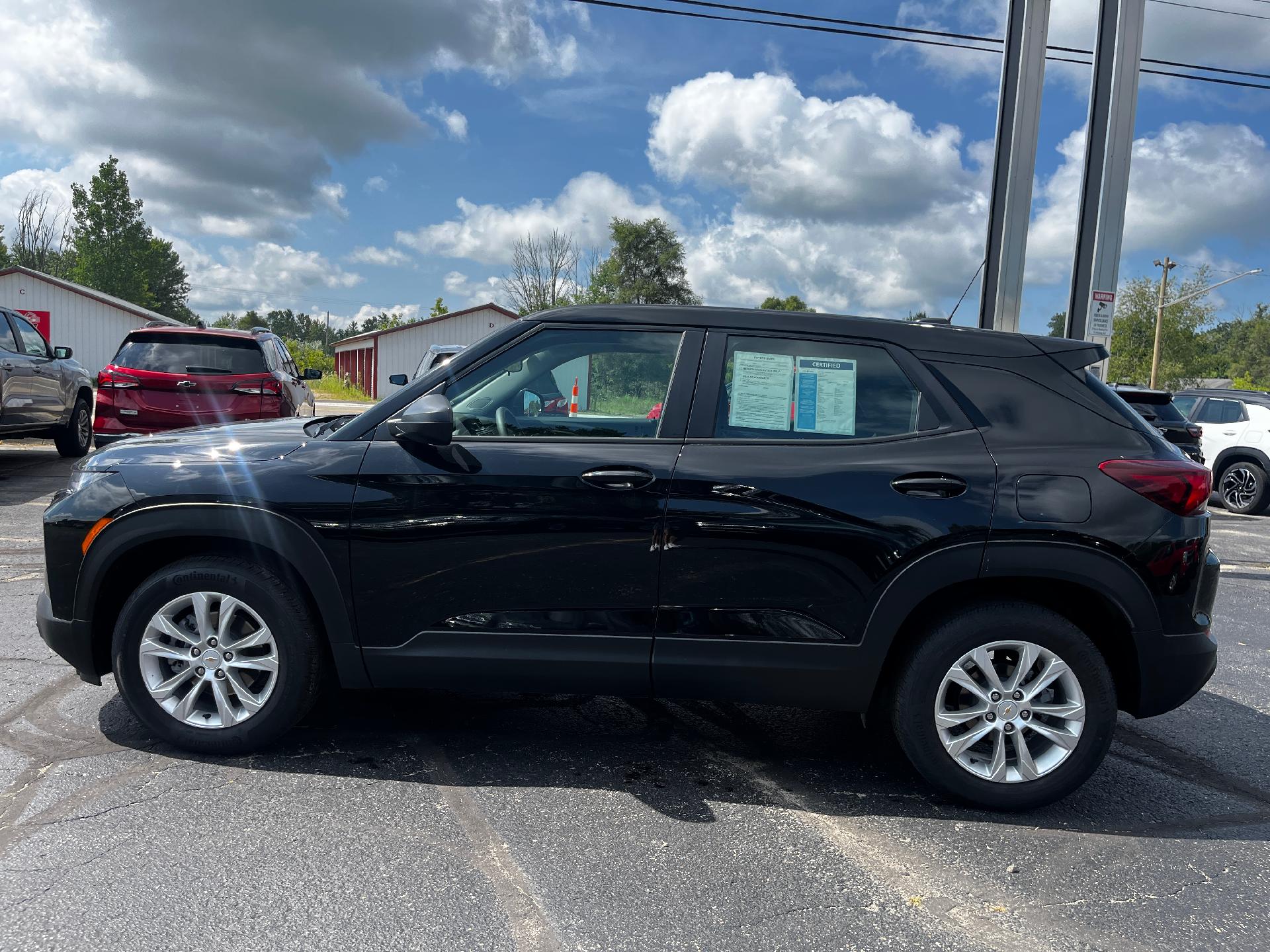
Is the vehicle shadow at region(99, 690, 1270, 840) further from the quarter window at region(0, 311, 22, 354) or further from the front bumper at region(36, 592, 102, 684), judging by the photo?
the quarter window at region(0, 311, 22, 354)

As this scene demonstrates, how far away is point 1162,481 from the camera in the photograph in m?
3.24

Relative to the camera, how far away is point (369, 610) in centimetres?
338

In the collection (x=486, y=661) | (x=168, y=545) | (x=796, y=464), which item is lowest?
(x=486, y=661)

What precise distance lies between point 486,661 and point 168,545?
51.5 inches

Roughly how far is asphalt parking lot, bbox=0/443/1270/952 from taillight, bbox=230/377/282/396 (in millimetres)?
5810

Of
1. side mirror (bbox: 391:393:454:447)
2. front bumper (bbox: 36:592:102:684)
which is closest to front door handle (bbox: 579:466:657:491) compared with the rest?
side mirror (bbox: 391:393:454:447)

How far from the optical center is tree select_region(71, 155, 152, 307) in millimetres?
76250

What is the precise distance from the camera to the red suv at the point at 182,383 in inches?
378

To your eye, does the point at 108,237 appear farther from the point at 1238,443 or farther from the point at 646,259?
the point at 1238,443

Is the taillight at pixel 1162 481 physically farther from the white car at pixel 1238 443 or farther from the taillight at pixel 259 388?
the white car at pixel 1238 443

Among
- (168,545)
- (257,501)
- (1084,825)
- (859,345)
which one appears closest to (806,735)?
(1084,825)

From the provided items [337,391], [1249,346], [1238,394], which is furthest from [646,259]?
[1249,346]

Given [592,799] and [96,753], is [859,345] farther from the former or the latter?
[96,753]

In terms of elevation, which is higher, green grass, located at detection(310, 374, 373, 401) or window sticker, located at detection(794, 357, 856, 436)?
green grass, located at detection(310, 374, 373, 401)
